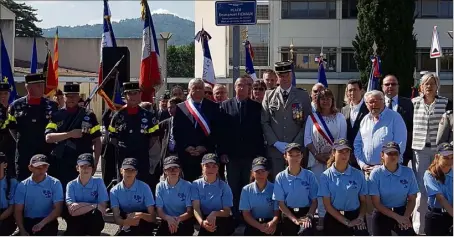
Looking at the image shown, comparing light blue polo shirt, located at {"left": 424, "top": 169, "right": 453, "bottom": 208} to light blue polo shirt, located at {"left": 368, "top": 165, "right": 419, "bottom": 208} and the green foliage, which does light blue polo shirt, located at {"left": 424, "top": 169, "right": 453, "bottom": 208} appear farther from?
the green foliage

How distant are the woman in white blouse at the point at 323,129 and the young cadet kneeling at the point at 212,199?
1.18 metres

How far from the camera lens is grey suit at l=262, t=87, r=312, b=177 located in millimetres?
7277

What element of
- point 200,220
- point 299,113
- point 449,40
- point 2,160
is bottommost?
point 200,220

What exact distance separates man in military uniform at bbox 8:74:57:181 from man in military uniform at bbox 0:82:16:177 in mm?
160

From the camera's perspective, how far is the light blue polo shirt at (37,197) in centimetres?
665

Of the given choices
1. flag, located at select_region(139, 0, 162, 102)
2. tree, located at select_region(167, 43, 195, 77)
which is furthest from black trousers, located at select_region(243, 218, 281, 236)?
tree, located at select_region(167, 43, 195, 77)

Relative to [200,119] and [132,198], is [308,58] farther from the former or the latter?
[132,198]

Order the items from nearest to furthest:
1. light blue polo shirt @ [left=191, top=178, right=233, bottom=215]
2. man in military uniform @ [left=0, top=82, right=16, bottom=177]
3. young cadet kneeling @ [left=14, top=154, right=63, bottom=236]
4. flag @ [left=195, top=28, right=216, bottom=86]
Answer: young cadet kneeling @ [left=14, top=154, right=63, bottom=236], light blue polo shirt @ [left=191, top=178, right=233, bottom=215], man in military uniform @ [left=0, top=82, right=16, bottom=177], flag @ [left=195, top=28, right=216, bottom=86]

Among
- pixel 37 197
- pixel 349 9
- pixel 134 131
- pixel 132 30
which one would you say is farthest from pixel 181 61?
pixel 37 197

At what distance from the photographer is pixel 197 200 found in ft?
22.0

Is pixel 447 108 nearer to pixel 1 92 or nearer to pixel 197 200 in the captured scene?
pixel 197 200

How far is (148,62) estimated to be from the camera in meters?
9.99

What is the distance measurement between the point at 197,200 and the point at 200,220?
0.25 meters

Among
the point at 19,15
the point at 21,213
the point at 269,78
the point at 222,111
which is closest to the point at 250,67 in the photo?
the point at 269,78
